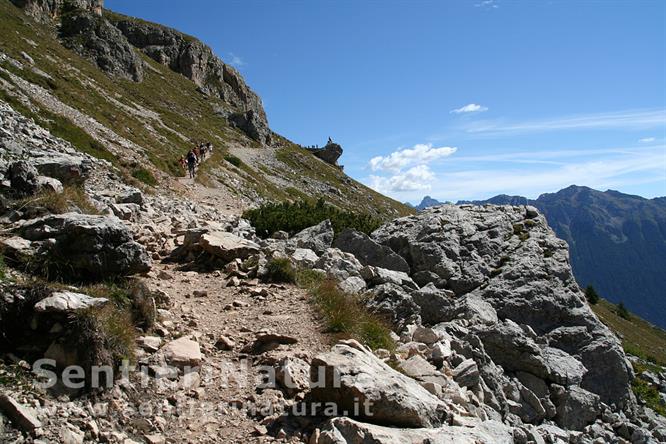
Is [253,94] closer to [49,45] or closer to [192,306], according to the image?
[49,45]

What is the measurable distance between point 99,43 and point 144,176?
2825 inches

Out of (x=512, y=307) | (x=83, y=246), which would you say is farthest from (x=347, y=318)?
(x=512, y=307)

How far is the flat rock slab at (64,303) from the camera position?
19.7 feet

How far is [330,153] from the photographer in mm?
133500

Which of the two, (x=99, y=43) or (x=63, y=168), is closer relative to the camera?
(x=63, y=168)

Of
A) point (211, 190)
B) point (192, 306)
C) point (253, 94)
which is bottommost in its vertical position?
point (192, 306)

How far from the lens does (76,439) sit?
16.6ft

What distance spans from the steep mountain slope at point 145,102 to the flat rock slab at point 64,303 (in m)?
20.2

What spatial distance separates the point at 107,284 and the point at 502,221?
16.4 meters

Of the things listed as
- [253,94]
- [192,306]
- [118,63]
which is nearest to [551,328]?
[192,306]

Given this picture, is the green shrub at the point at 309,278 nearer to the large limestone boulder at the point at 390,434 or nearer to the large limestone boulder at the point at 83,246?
the large limestone boulder at the point at 83,246

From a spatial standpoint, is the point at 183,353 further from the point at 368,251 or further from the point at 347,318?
the point at 368,251

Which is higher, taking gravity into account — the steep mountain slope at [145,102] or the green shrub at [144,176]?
the steep mountain slope at [145,102]

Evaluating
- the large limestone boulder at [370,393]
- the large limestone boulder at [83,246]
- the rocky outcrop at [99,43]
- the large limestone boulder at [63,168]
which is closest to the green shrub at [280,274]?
the large limestone boulder at [83,246]
